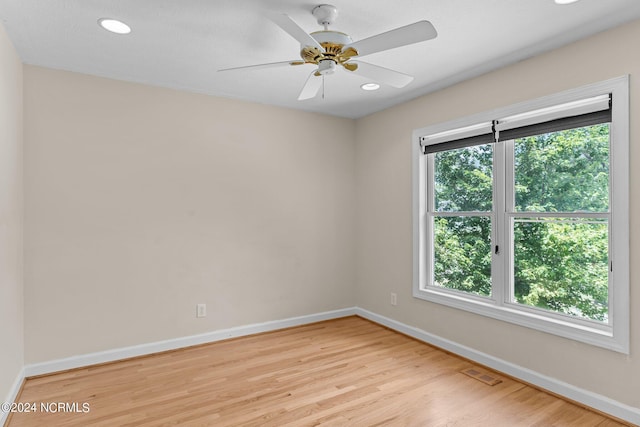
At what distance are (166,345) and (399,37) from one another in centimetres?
318

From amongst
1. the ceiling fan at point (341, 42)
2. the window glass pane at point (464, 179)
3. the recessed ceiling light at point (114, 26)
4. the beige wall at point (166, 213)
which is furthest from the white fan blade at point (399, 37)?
the beige wall at point (166, 213)

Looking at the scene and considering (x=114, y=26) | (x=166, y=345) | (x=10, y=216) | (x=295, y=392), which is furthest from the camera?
(x=166, y=345)

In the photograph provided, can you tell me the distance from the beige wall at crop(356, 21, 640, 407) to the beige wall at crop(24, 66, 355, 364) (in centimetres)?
40

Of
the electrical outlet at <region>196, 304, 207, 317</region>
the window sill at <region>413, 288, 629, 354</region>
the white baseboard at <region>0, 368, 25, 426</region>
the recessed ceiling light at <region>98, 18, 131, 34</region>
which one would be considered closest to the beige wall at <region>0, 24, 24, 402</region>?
the white baseboard at <region>0, 368, 25, 426</region>

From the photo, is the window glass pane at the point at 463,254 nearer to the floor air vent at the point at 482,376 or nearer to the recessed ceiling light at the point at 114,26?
the floor air vent at the point at 482,376

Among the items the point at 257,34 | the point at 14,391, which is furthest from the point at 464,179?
the point at 14,391

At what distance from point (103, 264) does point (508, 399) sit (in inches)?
131

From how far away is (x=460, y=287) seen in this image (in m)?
3.40

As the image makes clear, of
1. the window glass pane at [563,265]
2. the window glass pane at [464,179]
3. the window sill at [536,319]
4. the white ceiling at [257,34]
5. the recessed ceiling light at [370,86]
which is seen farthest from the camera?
the recessed ceiling light at [370,86]

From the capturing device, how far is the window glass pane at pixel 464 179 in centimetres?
316

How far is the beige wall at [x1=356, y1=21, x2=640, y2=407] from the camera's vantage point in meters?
2.24

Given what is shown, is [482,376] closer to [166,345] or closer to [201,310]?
[201,310]

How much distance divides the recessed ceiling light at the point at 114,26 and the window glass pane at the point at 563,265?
316 centimetres

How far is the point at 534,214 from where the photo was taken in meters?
2.78
